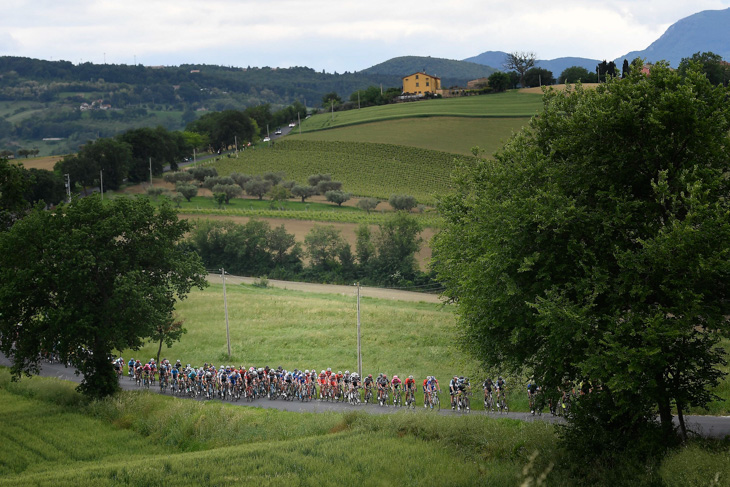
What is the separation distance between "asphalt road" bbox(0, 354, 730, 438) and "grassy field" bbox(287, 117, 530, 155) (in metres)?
89.3

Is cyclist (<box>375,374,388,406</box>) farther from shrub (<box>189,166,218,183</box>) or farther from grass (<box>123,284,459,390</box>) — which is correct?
shrub (<box>189,166,218,183</box>)

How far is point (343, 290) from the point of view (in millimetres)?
77500

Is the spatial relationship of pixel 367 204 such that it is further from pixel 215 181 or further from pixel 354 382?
pixel 354 382

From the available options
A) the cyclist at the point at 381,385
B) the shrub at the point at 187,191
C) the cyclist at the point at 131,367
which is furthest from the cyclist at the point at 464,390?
the shrub at the point at 187,191

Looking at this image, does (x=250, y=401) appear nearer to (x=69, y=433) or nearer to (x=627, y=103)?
(x=69, y=433)

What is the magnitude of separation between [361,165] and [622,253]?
364 feet

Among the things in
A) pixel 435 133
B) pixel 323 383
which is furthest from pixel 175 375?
pixel 435 133

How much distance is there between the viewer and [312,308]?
62469mm

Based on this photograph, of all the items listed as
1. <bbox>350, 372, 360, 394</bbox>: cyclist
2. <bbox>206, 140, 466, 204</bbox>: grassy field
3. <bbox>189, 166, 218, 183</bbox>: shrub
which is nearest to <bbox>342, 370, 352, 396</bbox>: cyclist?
<bbox>350, 372, 360, 394</bbox>: cyclist

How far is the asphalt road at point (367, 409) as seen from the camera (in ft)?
84.3

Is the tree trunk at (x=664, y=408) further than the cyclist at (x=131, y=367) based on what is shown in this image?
No

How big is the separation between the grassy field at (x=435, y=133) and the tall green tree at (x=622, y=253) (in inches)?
3906

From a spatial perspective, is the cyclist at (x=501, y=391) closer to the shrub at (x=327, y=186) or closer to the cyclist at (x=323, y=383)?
the cyclist at (x=323, y=383)

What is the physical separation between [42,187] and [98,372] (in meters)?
83.0
